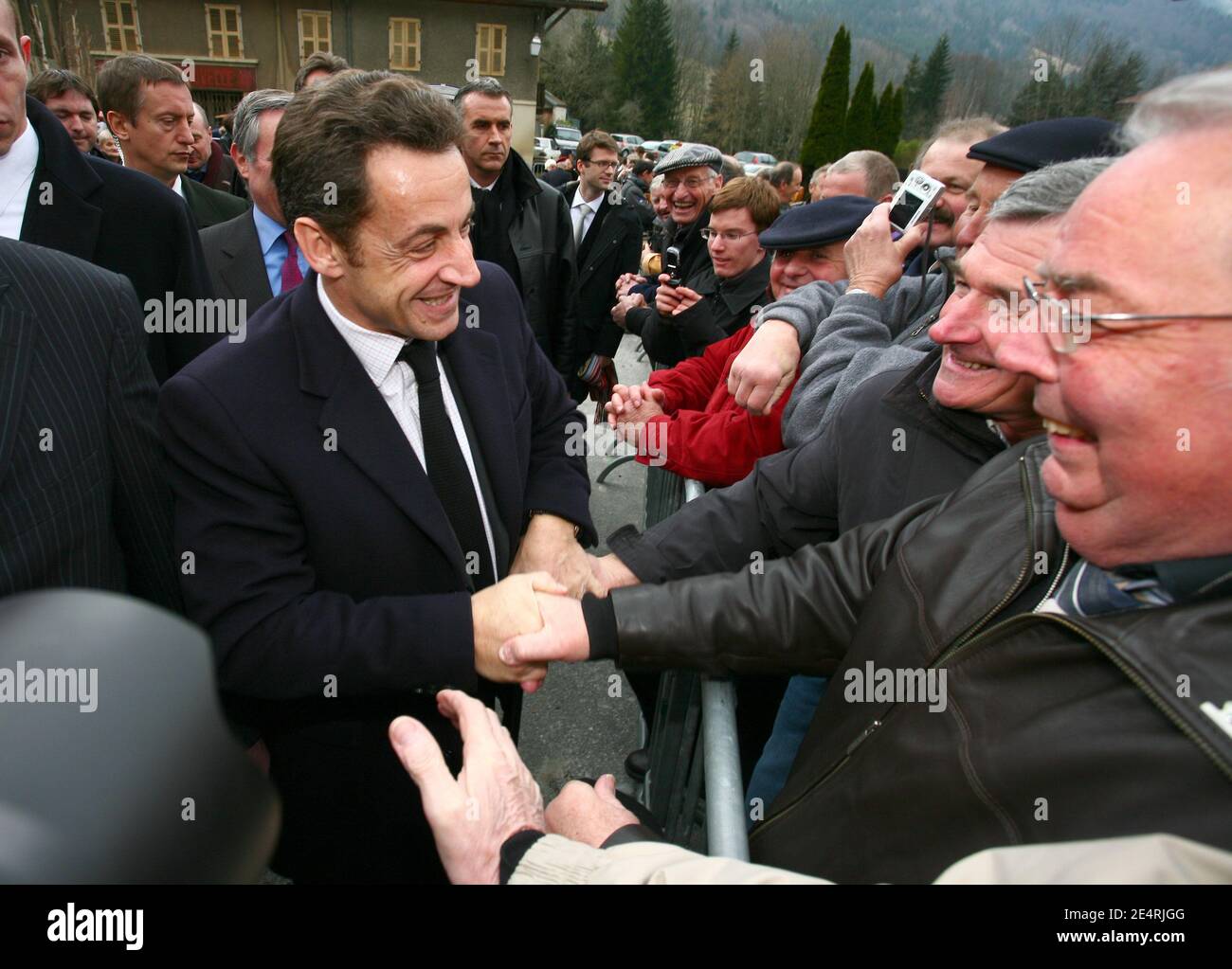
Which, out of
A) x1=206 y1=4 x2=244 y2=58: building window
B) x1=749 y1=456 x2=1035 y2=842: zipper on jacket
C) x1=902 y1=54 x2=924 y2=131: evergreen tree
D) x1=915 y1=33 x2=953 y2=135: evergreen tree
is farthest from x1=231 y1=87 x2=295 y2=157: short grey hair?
x1=902 y1=54 x2=924 y2=131: evergreen tree

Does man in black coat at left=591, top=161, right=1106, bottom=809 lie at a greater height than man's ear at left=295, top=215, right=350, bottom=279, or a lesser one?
lesser

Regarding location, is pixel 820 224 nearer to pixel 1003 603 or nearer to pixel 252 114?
pixel 1003 603

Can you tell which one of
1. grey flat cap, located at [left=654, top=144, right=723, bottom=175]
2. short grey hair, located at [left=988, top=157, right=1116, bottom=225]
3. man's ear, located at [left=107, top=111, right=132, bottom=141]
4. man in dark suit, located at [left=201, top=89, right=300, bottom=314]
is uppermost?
short grey hair, located at [left=988, top=157, right=1116, bottom=225]

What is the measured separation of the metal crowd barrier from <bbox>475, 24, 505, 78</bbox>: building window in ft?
101

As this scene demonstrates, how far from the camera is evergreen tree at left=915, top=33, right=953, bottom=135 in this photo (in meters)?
45.8

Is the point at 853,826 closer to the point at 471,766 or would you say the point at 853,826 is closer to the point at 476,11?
the point at 471,766

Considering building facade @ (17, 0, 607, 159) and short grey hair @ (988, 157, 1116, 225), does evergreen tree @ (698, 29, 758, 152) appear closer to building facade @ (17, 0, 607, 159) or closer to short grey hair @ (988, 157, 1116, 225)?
building facade @ (17, 0, 607, 159)

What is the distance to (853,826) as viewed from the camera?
1.31 m

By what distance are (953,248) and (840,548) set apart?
210 cm

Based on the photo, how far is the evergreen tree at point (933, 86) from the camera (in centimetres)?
4578

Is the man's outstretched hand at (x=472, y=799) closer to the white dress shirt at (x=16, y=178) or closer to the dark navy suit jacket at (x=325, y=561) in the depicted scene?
the dark navy suit jacket at (x=325, y=561)

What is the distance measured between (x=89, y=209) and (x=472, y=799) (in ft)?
8.40

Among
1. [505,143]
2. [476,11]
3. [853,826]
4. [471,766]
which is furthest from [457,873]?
[476,11]

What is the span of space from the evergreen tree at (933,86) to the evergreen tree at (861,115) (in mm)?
20381
